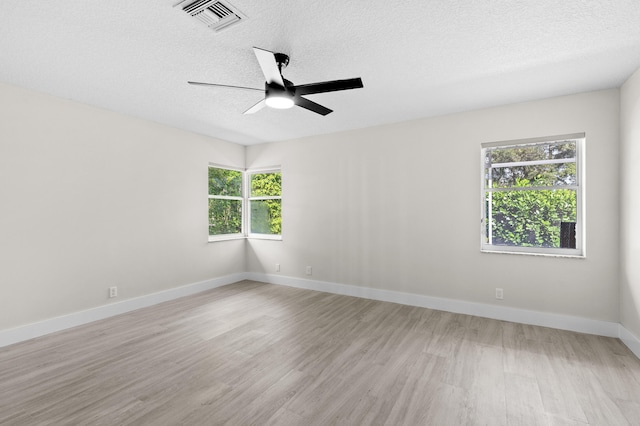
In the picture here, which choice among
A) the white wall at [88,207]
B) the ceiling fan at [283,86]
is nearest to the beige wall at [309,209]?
the white wall at [88,207]

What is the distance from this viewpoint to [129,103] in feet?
11.3

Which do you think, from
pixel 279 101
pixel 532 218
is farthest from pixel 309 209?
pixel 532 218

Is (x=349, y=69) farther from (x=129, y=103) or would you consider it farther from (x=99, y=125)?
(x=99, y=125)

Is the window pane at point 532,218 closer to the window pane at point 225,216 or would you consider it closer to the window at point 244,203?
the window at point 244,203

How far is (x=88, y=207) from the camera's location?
137 inches

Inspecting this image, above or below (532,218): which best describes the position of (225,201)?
above

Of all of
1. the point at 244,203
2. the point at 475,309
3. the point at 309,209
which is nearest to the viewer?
the point at 475,309

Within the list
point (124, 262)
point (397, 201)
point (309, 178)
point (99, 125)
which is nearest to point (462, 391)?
point (397, 201)

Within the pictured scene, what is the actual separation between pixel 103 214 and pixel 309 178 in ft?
9.69

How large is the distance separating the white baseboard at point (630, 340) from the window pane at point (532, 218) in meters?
0.92

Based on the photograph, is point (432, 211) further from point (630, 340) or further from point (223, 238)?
point (223, 238)

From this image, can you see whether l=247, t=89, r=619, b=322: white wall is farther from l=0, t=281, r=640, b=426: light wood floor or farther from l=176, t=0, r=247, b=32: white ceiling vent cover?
l=176, t=0, r=247, b=32: white ceiling vent cover

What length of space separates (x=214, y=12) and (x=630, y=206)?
3955 millimetres

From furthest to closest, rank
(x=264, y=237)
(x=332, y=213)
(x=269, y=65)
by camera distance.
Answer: (x=264, y=237), (x=332, y=213), (x=269, y=65)
